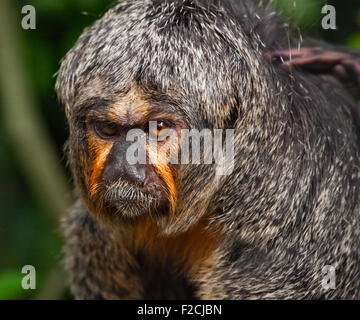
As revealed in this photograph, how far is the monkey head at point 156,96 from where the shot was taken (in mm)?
4102

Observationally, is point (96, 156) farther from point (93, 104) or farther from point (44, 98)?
point (44, 98)

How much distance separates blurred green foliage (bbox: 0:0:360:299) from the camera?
17.8 feet

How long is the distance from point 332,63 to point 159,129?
4.39 ft

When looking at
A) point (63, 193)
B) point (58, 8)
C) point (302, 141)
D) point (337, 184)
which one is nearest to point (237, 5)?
point (302, 141)

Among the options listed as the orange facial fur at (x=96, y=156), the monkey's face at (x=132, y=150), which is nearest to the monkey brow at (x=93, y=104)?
the monkey's face at (x=132, y=150)

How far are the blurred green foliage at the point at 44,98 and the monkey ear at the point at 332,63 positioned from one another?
267 mm

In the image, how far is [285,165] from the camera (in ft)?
14.5

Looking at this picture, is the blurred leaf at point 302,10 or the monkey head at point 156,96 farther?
the blurred leaf at point 302,10

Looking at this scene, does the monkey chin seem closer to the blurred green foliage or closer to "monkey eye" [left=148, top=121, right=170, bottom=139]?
"monkey eye" [left=148, top=121, right=170, bottom=139]

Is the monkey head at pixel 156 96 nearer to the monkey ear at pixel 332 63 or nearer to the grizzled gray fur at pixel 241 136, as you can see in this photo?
the grizzled gray fur at pixel 241 136

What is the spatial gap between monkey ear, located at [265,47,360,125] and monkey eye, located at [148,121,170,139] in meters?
0.98

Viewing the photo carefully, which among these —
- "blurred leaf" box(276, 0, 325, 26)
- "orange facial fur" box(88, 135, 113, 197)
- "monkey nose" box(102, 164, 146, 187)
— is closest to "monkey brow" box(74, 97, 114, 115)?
"orange facial fur" box(88, 135, 113, 197)

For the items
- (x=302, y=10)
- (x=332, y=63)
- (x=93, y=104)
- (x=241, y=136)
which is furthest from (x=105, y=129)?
(x=302, y=10)

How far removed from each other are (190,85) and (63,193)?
11.3 feet
